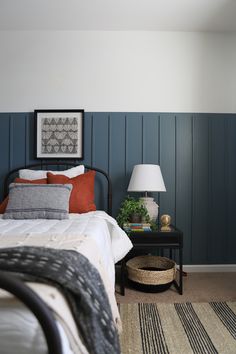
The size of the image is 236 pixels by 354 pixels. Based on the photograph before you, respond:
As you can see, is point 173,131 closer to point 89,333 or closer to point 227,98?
point 227,98

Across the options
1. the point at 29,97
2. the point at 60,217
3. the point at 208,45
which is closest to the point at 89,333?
the point at 60,217

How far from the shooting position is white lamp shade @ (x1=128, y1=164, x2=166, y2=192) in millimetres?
2326

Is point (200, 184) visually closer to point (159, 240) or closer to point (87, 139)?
point (159, 240)

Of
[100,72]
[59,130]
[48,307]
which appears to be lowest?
[48,307]

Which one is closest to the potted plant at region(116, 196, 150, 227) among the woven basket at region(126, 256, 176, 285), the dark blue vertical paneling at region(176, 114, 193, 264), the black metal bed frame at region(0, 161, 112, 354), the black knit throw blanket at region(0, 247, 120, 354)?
the woven basket at region(126, 256, 176, 285)

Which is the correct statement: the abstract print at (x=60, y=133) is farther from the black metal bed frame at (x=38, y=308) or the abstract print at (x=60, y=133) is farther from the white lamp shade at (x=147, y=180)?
the black metal bed frame at (x=38, y=308)

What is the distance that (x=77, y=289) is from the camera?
28.2 inches

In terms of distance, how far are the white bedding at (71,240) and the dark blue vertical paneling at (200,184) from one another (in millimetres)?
1056

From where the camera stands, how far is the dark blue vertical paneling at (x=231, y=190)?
9.05 feet

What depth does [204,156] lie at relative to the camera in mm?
2777

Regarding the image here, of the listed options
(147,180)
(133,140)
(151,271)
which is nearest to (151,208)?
(147,180)

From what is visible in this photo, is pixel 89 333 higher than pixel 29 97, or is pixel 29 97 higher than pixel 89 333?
pixel 29 97

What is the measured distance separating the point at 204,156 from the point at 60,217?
5.64 ft

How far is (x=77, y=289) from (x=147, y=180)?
5.59ft
